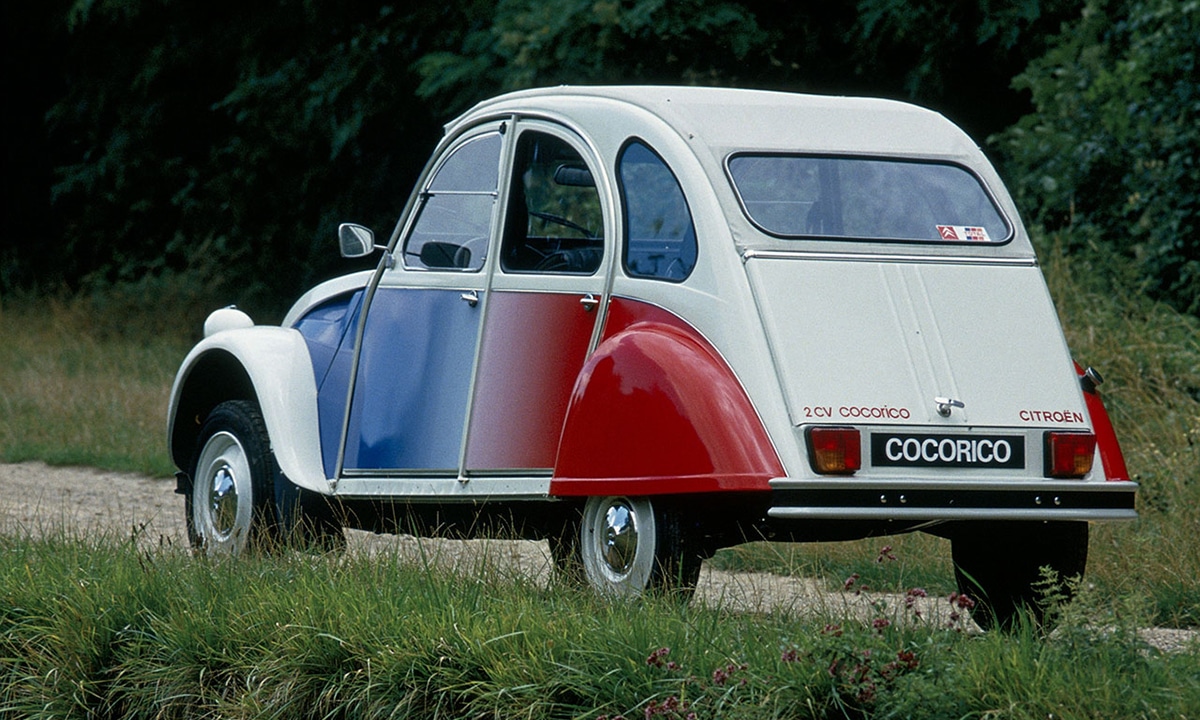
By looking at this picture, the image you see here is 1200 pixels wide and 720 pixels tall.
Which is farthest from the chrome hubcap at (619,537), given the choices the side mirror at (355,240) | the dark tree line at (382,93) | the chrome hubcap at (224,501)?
the dark tree line at (382,93)

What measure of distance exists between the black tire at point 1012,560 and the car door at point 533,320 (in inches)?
57.0

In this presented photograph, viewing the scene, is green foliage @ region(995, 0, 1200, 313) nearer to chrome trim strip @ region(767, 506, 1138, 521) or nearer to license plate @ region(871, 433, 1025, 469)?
chrome trim strip @ region(767, 506, 1138, 521)

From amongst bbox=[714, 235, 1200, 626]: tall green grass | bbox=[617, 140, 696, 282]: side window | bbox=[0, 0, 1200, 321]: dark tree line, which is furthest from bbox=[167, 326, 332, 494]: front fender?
bbox=[0, 0, 1200, 321]: dark tree line

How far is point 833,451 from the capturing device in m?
5.50

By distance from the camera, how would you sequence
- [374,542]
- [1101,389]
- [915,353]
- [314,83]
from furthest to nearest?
[314,83]
[1101,389]
[374,542]
[915,353]

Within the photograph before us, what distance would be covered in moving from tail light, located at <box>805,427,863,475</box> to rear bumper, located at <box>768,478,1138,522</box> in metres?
0.04

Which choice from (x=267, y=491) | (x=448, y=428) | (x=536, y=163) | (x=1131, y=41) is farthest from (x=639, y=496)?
(x=1131, y=41)

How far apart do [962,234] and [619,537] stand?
158 cm

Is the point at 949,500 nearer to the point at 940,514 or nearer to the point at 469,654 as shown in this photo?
the point at 940,514

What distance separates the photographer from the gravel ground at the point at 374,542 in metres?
5.66

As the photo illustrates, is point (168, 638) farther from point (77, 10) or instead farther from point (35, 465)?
point (77, 10)

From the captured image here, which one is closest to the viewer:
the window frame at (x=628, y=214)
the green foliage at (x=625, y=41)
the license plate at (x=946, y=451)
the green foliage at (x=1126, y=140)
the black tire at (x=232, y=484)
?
the license plate at (x=946, y=451)

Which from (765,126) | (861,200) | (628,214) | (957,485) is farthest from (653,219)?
(957,485)

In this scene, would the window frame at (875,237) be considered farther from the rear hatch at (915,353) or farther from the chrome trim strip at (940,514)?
the chrome trim strip at (940,514)
